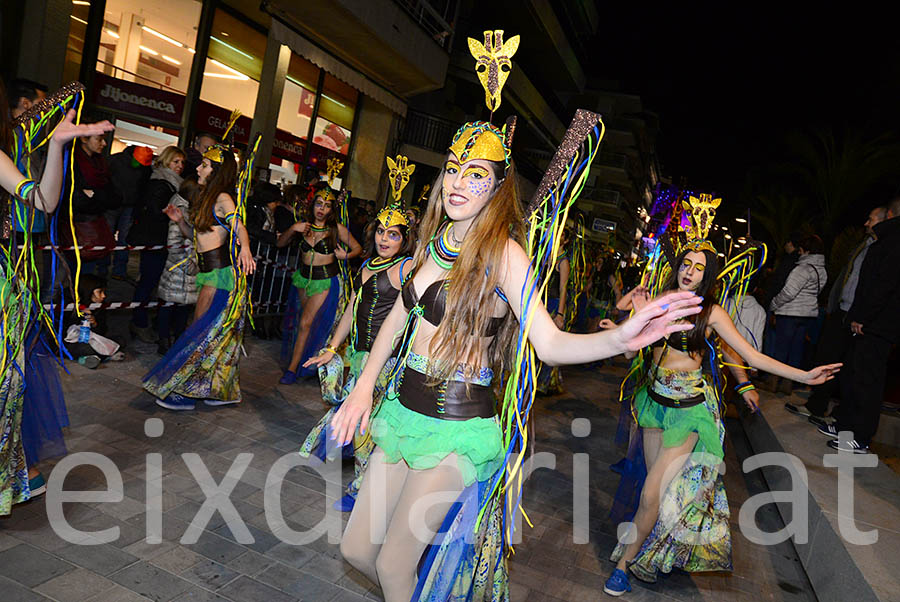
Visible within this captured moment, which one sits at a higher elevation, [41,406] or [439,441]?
[439,441]

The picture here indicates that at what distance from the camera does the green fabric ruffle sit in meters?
2.49

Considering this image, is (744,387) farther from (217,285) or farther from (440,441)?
(217,285)

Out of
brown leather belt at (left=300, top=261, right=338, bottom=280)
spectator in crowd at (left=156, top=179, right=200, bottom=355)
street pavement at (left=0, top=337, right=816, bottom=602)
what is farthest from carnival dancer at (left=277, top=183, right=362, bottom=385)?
spectator in crowd at (left=156, top=179, right=200, bottom=355)

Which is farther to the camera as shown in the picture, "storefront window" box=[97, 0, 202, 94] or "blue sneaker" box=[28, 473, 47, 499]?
"storefront window" box=[97, 0, 202, 94]

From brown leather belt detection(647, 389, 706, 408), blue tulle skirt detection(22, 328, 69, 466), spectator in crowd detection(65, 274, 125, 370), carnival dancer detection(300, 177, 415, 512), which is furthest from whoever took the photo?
spectator in crowd detection(65, 274, 125, 370)

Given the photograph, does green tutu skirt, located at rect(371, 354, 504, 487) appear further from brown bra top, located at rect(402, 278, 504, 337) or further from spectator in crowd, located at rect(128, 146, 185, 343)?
spectator in crowd, located at rect(128, 146, 185, 343)

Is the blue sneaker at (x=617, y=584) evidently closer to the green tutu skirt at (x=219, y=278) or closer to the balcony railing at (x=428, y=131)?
the green tutu skirt at (x=219, y=278)

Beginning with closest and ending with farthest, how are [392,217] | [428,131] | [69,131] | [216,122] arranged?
1. [69,131]
2. [392,217]
3. [216,122]
4. [428,131]

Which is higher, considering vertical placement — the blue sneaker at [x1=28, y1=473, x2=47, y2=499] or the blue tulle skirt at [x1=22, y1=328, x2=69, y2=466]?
the blue tulle skirt at [x1=22, y1=328, x2=69, y2=466]

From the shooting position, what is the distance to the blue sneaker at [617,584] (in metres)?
3.90

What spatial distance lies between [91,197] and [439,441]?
5190mm

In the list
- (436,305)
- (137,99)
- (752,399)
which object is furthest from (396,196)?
(137,99)

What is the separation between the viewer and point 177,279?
21.8 feet

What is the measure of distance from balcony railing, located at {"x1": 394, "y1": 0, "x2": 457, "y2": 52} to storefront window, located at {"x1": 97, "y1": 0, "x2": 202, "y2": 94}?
202 inches
